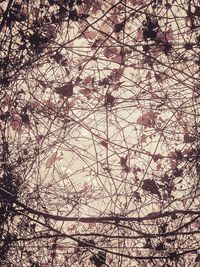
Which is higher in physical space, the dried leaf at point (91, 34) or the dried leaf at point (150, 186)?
the dried leaf at point (91, 34)

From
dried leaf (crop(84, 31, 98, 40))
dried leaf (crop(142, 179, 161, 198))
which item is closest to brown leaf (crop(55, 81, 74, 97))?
dried leaf (crop(84, 31, 98, 40))

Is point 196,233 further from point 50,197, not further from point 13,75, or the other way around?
point 13,75

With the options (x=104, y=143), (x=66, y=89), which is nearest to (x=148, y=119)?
(x=104, y=143)

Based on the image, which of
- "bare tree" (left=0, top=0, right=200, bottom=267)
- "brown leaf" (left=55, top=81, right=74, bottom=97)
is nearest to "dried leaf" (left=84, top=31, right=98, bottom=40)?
"bare tree" (left=0, top=0, right=200, bottom=267)

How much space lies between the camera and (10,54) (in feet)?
6.11

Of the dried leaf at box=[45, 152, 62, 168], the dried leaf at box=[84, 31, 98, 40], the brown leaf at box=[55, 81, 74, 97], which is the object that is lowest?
the dried leaf at box=[45, 152, 62, 168]

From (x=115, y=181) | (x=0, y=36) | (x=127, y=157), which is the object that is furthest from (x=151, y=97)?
(x=0, y=36)

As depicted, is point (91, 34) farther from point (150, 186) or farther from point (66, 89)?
point (150, 186)

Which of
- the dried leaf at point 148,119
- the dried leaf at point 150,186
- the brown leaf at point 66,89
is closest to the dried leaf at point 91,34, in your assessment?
the brown leaf at point 66,89

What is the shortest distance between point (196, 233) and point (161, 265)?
10.0 inches

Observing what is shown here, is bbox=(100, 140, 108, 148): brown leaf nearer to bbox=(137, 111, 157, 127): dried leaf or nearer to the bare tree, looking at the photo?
the bare tree

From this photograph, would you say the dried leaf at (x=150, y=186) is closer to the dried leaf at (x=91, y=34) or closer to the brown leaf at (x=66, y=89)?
the brown leaf at (x=66, y=89)

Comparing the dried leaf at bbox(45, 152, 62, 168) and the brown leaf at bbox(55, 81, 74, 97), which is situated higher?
the brown leaf at bbox(55, 81, 74, 97)

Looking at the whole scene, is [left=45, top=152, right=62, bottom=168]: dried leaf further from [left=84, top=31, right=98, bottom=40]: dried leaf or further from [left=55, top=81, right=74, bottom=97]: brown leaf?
[left=84, top=31, right=98, bottom=40]: dried leaf
